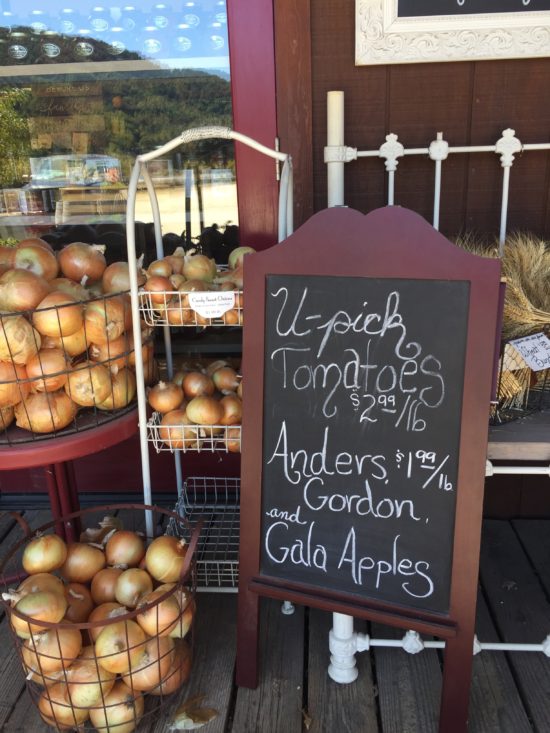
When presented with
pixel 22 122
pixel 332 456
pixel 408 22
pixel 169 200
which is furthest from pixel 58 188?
pixel 332 456

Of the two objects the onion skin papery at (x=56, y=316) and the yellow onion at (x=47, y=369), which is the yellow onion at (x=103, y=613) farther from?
the onion skin papery at (x=56, y=316)

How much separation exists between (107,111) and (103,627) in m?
1.98

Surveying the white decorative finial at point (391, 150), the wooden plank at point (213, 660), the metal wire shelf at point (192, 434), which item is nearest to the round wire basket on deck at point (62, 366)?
the metal wire shelf at point (192, 434)

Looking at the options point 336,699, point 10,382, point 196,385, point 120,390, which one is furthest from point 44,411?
point 336,699

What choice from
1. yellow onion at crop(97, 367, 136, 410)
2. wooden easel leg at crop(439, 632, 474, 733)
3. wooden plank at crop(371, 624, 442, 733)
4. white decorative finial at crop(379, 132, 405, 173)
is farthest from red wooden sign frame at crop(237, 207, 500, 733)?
white decorative finial at crop(379, 132, 405, 173)

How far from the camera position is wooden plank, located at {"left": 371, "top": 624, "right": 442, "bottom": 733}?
4.81ft

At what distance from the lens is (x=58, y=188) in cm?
256

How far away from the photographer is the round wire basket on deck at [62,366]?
1.45 m

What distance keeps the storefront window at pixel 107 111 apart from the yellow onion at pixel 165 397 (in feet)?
2.83

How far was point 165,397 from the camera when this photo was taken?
65.1 inches

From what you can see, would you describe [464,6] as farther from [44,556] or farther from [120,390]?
[44,556]

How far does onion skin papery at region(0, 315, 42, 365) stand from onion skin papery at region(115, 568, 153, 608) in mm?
609

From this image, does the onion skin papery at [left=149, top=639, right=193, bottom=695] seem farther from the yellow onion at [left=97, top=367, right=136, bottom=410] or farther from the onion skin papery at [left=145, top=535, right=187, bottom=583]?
the yellow onion at [left=97, top=367, right=136, bottom=410]

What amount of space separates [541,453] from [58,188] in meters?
2.18
